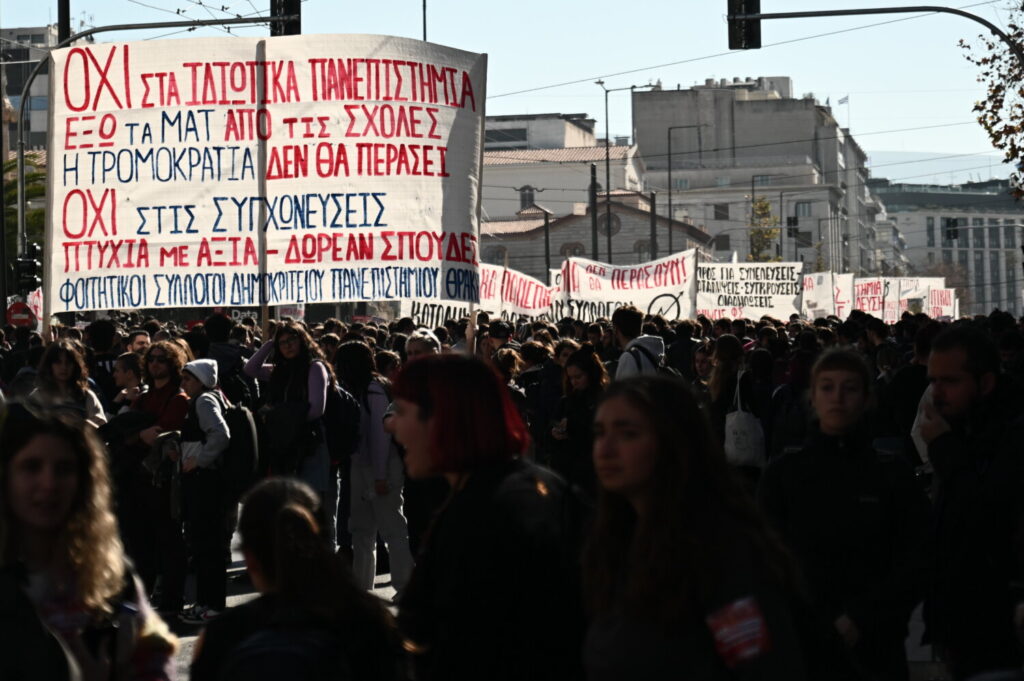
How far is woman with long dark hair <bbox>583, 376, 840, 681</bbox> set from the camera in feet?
9.52

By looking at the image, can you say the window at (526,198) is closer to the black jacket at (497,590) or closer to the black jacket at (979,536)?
the black jacket at (979,536)

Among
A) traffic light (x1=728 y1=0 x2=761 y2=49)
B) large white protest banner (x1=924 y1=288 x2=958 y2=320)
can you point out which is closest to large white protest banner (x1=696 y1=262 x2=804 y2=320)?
traffic light (x1=728 y1=0 x2=761 y2=49)

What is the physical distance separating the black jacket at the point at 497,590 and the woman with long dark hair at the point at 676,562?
0.12 m

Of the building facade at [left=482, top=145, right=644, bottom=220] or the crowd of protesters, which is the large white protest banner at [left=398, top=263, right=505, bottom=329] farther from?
the building facade at [left=482, top=145, right=644, bottom=220]

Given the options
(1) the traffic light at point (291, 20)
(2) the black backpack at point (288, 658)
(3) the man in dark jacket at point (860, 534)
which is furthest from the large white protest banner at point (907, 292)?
(2) the black backpack at point (288, 658)

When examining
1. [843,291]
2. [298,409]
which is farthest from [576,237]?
[298,409]

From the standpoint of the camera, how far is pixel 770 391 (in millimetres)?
11336

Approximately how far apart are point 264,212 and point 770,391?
3.73 m

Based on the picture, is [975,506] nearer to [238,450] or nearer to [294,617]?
[294,617]

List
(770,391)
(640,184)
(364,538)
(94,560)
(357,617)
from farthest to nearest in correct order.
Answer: (640,184)
(770,391)
(364,538)
(94,560)
(357,617)

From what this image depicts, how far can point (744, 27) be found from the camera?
19.8 metres

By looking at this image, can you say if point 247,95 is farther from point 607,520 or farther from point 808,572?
point 607,520

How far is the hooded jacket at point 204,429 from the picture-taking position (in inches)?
355

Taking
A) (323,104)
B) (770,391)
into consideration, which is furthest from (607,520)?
(770,391)
